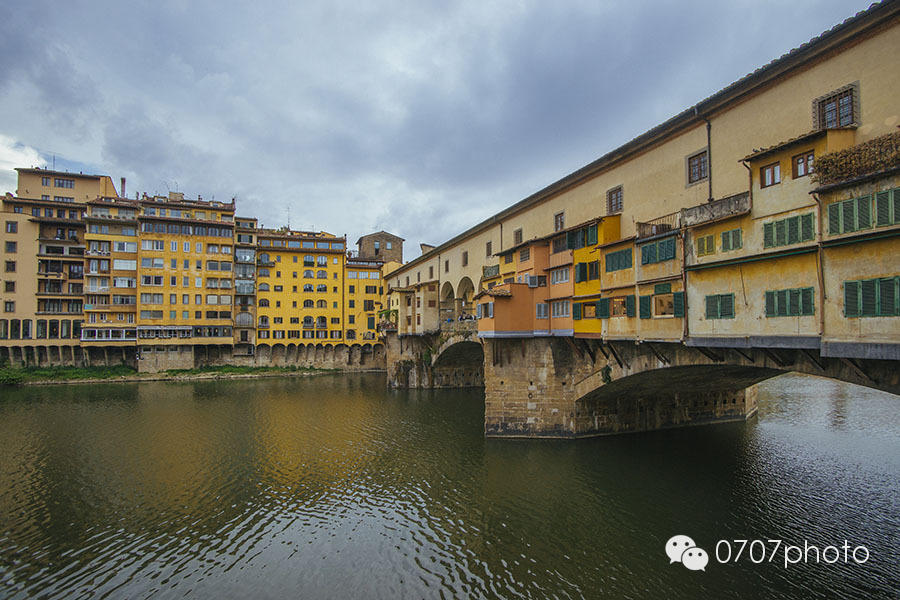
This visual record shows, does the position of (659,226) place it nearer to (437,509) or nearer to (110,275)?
→ (437,509)

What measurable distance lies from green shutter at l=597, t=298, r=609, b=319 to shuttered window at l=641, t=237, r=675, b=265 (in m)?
2.83

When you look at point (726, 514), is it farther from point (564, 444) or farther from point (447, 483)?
Answer: point (447, 483)

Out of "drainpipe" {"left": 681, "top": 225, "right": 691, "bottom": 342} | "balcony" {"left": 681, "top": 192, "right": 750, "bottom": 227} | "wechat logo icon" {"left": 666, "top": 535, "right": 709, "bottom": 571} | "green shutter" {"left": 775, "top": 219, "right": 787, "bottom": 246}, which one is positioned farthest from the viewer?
"drainpipe" {"left": 681, "top": 225, "right": 691, "bottom": 342}

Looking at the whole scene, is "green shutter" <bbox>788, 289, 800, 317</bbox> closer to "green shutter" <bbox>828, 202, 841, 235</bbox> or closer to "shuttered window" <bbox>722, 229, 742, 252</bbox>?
"green shutter" <bbox>828, 202, 841, 235</bbox>

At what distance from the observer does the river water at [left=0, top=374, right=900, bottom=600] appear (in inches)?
507

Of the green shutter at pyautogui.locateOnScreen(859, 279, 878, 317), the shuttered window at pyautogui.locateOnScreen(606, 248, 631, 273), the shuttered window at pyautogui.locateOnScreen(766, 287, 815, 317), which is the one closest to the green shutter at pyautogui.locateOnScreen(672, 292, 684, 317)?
the shuttered window at pyautogui.locateOnScreen(606, 248, 631, 273)

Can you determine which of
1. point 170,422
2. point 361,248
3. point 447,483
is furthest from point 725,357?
point 361,248

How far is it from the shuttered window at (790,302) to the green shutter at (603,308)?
737 cm

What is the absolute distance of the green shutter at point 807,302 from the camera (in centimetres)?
1252

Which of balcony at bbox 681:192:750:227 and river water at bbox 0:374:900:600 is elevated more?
balcony at bbox 681:192:750:227

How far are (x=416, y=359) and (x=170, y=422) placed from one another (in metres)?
23.3

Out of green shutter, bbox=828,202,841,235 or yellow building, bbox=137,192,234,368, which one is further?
yellow building, bbox=137,192,234,368

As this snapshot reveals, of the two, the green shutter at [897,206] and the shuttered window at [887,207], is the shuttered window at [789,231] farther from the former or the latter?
the green shutter at [897,206]

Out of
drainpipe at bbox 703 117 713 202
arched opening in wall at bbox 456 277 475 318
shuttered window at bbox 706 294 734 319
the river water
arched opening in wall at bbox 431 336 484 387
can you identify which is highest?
drainpipe at bbox 703 117 713 202
